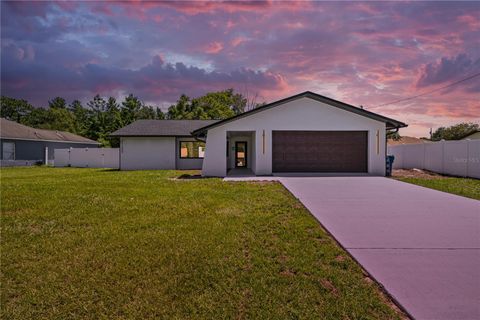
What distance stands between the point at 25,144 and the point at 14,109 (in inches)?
1507

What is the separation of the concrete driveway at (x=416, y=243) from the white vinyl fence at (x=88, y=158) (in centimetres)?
2134

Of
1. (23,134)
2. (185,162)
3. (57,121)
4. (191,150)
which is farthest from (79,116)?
(185,162)

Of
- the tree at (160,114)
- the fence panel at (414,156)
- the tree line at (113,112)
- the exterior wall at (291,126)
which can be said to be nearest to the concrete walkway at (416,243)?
the exterior wall at (291,126)

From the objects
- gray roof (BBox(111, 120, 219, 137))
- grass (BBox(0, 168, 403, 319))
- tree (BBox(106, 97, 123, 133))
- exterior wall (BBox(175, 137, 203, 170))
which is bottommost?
grass (BBox(0, 168, 403, 319))

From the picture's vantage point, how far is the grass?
2836mm

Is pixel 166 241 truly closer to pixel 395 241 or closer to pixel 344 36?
pixel 395 241

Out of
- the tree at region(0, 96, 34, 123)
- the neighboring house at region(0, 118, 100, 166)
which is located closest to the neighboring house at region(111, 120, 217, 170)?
the neighboring house at region(0, 118, 100, 166)

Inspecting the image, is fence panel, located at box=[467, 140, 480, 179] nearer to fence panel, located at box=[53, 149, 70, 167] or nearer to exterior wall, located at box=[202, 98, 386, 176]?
exterior wall, located at box=[202, 98, 386, 176]

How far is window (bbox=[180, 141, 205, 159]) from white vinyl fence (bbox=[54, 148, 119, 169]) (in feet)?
23.0

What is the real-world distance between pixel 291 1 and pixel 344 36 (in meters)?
4.77

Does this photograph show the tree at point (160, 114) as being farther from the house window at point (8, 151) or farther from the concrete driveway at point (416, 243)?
the concrete driveway at point (416, 243)

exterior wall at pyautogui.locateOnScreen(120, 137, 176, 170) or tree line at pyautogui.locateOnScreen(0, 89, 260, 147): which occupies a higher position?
tree line at pyautogui.locateOnScreen(0, 89, 260, 147)

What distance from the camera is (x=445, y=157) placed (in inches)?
648

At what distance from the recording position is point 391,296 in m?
2.99
